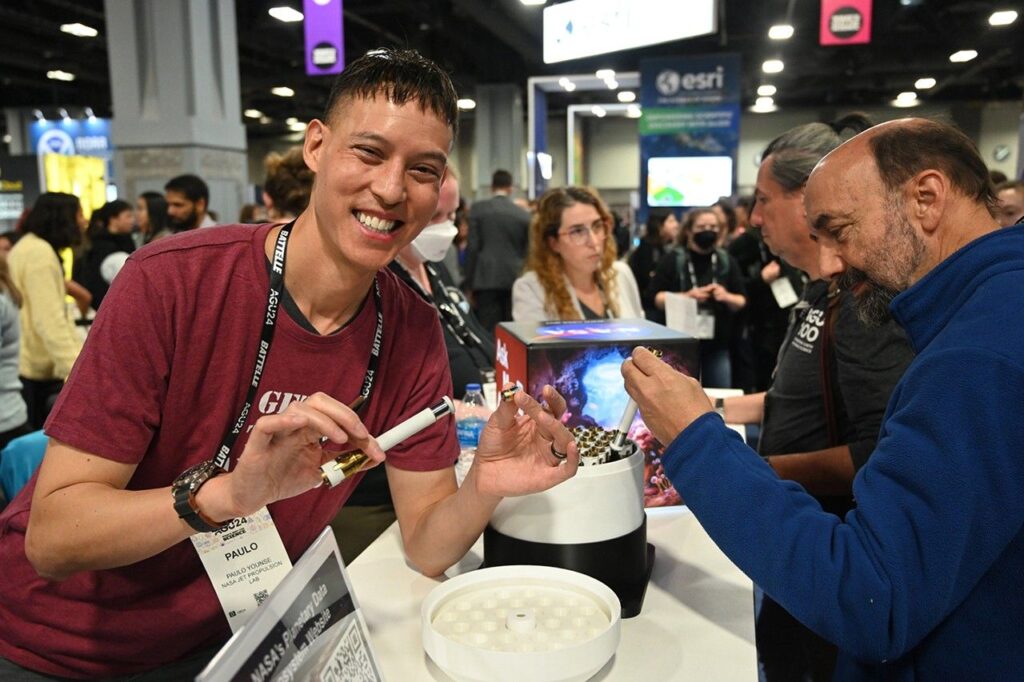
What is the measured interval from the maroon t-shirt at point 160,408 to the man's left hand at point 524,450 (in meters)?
0.28

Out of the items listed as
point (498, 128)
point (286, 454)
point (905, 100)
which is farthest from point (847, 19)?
point (905, 100)

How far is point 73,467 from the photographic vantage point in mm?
1072

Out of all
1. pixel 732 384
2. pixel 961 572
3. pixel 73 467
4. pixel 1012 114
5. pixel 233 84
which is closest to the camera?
pixel 961 572

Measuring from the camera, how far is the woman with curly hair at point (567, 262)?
3465 millimetres

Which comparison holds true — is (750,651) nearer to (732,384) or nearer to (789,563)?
(789,563)

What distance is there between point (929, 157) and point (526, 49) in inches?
540

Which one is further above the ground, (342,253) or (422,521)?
(342,253)

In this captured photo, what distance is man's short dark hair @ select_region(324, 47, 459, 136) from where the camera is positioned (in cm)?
125

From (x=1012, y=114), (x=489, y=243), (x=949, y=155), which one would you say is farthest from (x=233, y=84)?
(x=1012, y=114)

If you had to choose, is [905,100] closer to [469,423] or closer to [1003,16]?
[1003,16]

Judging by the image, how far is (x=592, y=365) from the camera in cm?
161

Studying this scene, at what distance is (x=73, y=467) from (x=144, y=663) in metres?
0.37

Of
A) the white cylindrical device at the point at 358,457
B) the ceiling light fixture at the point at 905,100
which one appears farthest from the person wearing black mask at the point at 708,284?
the ceiling light fixture at the point at 905,100

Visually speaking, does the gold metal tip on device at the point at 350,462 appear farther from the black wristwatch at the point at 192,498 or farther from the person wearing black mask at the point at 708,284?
the person wearing black mask at the point at 708,284
